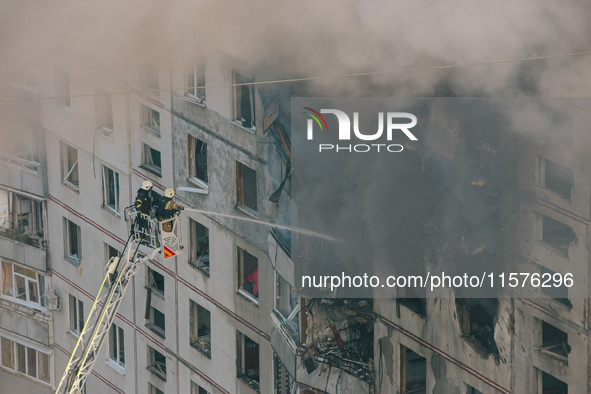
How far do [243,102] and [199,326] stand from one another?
4.29 metres

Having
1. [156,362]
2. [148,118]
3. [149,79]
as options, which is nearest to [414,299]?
[149,79]

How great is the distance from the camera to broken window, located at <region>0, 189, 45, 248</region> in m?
25.7

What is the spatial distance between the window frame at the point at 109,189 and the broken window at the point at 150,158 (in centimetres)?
106

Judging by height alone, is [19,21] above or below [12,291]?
above

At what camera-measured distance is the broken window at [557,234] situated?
1516 centimetres

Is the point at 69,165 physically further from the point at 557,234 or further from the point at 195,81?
the point at 557,234

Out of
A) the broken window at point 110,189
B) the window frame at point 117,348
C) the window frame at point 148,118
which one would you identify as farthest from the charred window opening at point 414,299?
the window frame at point 117,348

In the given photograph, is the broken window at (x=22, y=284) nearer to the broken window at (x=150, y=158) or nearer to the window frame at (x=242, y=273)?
the broken window at (x=150, y=158)

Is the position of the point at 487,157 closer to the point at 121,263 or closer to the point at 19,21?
the point at 121,263

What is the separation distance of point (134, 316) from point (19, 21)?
221 inches

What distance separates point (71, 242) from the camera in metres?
25.0

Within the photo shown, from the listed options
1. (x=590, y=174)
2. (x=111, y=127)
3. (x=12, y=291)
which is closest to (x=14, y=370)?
(x=12, y=291)

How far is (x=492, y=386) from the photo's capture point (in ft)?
53.0

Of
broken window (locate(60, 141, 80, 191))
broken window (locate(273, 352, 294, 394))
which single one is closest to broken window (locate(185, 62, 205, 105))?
broken window (locate(273, 352, 294, 394))
